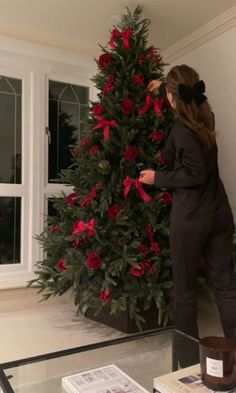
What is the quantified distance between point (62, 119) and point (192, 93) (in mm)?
1528

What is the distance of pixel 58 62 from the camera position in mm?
2756

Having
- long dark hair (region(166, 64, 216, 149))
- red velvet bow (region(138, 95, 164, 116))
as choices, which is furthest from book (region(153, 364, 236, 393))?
red velvet bow (region(138, 95, 164, 116))

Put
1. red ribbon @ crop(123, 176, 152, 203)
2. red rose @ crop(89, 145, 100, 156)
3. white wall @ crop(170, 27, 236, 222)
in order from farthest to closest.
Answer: white wall @ crop(170, 27, 236, 222)
red rose @ crop(89, 145, 100, 156)
red ribbon @ crop(123, 176, 152, 203)

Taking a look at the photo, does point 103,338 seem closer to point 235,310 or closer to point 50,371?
point 235,310

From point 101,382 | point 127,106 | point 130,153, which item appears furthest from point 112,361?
point 127,106

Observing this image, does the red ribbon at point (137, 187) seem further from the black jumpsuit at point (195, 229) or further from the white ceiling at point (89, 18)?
the white ceiling at point (89, 18)

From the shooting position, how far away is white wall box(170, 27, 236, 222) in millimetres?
2299

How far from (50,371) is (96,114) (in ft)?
4.33

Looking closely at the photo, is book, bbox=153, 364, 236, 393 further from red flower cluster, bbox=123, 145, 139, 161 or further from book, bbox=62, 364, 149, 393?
red flower cluster, bbox=123, 145, 139, 161

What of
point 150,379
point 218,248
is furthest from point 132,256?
point 150,379

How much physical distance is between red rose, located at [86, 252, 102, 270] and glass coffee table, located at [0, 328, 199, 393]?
0.57 m

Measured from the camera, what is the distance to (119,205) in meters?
1.89

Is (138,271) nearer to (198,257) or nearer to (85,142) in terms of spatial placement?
(198,257)

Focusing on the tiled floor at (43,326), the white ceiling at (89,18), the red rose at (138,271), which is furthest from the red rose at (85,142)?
the tiled floor at (43,326)
